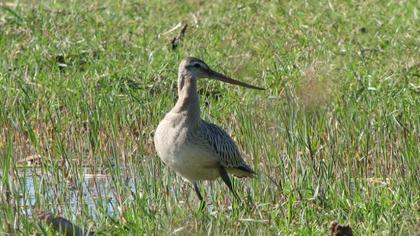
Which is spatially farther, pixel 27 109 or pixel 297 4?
pixel 297 4

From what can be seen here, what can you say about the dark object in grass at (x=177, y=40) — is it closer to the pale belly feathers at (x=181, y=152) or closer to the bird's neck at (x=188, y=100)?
the bird's neck at (x=188, y=100)

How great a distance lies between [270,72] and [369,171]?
89.7 inches

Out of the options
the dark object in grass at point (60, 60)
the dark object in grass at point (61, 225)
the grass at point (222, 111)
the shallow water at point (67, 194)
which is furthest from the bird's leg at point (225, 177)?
the dark object in grass at point (60, 60)

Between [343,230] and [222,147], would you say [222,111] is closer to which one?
[222,147]

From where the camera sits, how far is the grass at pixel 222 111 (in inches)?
303

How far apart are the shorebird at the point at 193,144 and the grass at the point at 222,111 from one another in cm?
15

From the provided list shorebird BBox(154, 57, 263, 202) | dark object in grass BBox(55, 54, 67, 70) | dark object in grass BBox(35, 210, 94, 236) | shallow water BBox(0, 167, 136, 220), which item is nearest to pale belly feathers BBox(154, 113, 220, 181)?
shorebird BBox(154, 57, 263, 202)

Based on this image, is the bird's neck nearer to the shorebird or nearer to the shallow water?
the shorebird

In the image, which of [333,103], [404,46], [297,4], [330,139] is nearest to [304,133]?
[330,139]

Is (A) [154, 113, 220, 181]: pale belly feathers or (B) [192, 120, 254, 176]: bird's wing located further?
(B) [192, 120, 254, 176]: bird's wing

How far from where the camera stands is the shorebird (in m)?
8.36

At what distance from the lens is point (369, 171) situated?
9.08 m

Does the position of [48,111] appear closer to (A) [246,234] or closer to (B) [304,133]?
(B) [304,133]

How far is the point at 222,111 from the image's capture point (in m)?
10.4
